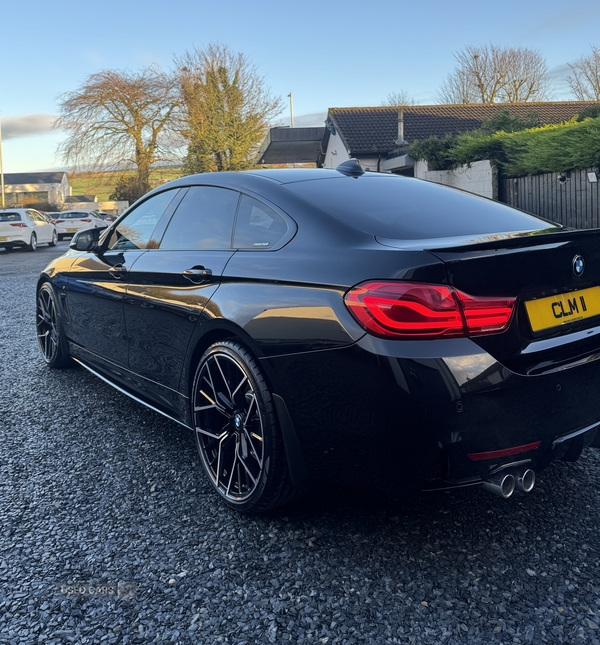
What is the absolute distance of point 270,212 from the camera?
9.65ft

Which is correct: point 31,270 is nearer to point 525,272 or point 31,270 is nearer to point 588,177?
point 588,177

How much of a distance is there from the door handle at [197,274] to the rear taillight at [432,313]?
105 centimetres

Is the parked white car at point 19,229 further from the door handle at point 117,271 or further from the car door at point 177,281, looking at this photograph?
the car door at point 177,281

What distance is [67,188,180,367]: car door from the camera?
386 cm

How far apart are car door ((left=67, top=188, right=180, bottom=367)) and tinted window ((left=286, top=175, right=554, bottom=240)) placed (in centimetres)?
111

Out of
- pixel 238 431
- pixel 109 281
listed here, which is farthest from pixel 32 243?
pixel 238 431

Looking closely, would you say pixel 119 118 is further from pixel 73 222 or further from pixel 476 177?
pixel 476 177

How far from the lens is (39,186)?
94.2 m

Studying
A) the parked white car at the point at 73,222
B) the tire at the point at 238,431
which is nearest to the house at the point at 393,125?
the parked white car at the point at 73,222

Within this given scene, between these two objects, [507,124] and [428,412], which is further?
[507,124]

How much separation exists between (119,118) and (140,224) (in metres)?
42.8

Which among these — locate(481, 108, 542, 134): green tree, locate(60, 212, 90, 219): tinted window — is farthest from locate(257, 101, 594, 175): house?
locate(60, 212, 90, 219): tinted window

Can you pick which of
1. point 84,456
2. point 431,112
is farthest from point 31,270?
point 431,112

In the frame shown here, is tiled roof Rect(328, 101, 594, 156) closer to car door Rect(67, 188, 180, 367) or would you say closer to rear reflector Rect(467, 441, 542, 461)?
car door Rect(67, 188, 180, 367)
